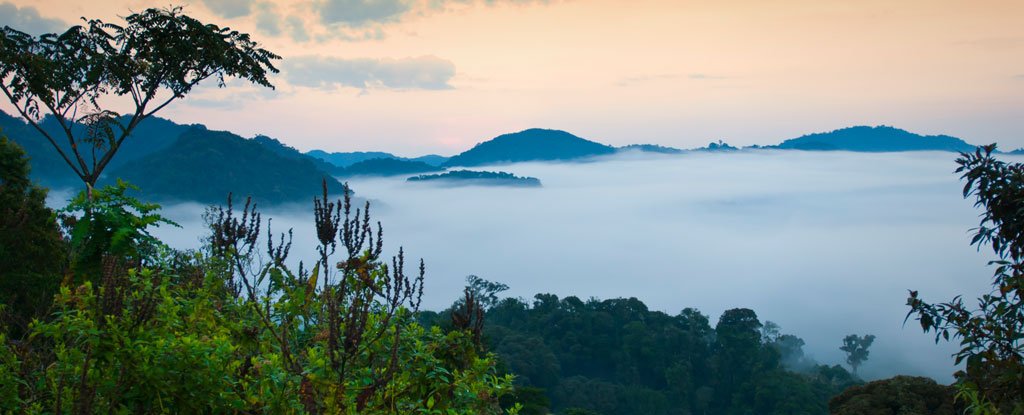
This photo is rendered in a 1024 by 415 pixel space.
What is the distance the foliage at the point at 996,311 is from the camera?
5859mm

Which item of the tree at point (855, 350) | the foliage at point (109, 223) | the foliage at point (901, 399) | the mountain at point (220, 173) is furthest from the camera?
the mountain at point (220, 173)

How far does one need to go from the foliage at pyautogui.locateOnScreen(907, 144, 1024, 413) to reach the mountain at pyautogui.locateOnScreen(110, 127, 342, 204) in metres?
154

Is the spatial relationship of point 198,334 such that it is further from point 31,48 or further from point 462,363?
point 31,48

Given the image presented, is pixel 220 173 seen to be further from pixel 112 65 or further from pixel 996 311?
pixel 996 311

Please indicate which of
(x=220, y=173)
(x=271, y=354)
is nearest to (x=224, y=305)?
(x=271, y=354)

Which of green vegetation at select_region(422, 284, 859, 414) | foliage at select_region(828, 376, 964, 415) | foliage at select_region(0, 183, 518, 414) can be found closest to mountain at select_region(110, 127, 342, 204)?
green vegetation at select_region(422, 284, 859, 414)

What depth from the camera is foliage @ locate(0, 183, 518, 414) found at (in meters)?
3.44

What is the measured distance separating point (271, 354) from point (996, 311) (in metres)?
5.81

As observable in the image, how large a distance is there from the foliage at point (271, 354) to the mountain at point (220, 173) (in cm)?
15456

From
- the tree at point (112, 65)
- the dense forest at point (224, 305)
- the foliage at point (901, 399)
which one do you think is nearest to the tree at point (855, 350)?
the foliage at point (901, 399)

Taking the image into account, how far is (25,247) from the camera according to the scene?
12.9 m

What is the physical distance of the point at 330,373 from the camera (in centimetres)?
347

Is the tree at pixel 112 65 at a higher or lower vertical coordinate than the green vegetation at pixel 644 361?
higher

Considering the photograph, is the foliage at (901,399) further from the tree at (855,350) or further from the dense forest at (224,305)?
the tree at (855,350)
